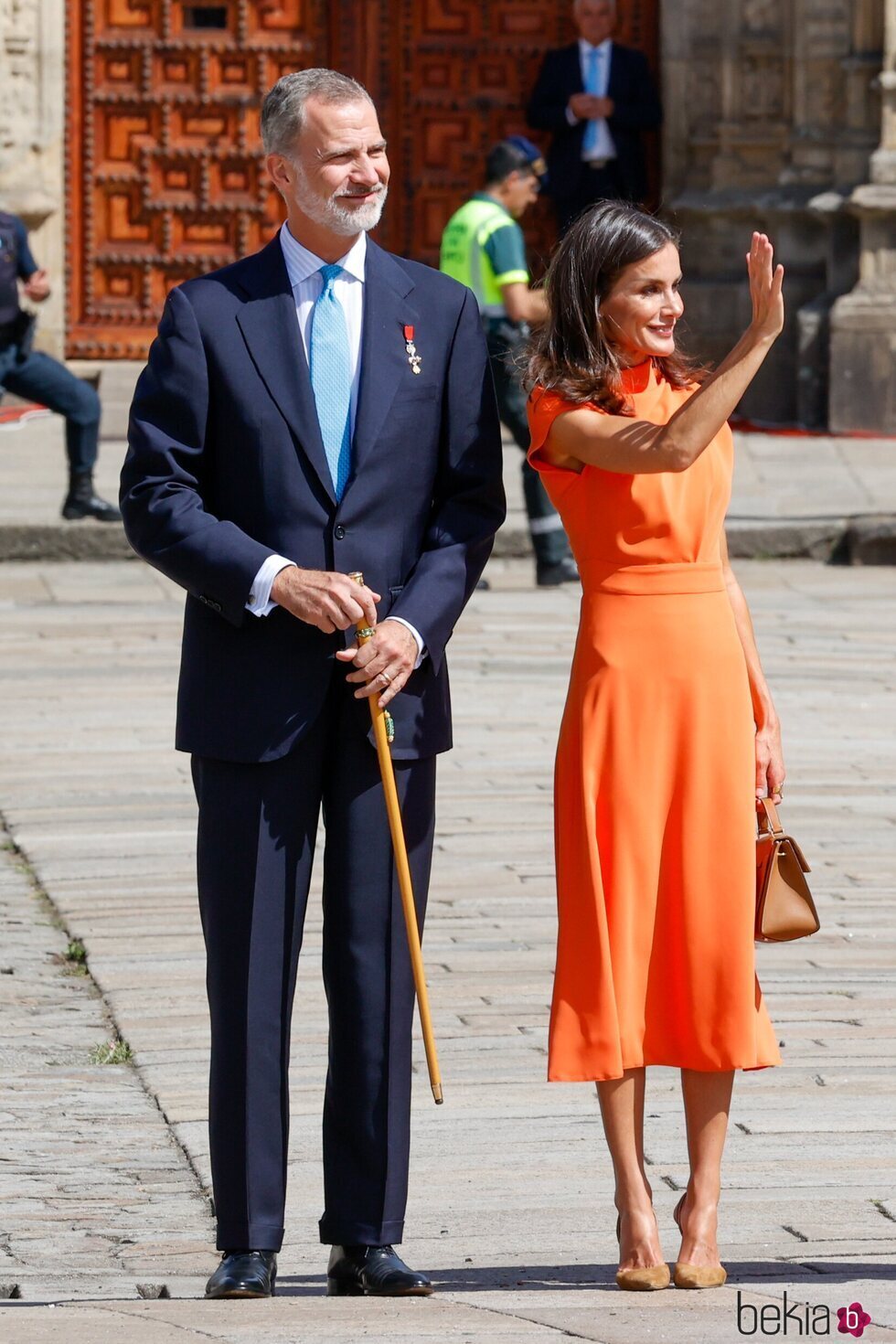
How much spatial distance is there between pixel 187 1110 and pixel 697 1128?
4.66ft

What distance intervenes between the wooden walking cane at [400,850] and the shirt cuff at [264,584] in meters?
0.12

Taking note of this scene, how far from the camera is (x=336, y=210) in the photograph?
430 centimetres

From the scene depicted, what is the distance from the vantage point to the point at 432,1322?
12.4 feet

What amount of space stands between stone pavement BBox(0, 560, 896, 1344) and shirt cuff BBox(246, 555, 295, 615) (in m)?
1.10

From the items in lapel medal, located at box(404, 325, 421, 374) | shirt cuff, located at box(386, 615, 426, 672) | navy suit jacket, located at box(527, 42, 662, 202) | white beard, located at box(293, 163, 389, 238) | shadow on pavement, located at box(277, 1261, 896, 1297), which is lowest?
shadow on pavement, located at box(277, 1261, 896, 1297)

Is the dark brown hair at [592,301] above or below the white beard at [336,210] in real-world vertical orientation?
below

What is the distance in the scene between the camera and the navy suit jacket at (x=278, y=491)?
429 centimetres

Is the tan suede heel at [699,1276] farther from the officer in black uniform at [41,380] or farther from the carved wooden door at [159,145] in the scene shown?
the carved wooden door at [159,145]

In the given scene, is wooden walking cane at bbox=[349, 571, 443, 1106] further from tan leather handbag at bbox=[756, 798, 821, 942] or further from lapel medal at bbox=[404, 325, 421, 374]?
tan leather handbag at bbox=[756, 798, 821, 942]

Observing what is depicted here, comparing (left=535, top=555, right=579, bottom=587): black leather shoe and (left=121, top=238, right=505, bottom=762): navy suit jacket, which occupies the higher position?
(left=121, top=238, right=505, bottom=762): navy suit jacket

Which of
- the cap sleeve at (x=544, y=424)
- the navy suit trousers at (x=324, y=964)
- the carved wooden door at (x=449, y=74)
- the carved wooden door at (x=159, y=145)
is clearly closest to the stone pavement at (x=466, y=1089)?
the navy suit trousers at (x=324, y=964)

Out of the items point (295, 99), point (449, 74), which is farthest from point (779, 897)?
point (449, 74)

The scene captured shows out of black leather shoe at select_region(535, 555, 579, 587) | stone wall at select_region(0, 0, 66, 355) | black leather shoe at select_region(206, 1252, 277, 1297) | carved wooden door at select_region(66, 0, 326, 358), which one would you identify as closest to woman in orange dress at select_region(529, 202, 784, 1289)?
black leather shoe at select_region(206, 1252, 277, 1297)

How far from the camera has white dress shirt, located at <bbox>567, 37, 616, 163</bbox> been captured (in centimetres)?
1720
